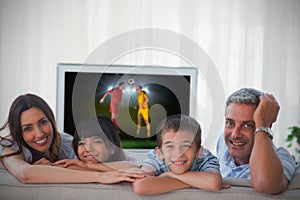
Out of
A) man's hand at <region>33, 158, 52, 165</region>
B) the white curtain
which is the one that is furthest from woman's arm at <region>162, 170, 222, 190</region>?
the white curtain

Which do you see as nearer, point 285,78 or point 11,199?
point 11,199

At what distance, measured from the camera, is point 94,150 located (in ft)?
4.58

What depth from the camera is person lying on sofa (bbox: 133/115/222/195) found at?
4.21 ft

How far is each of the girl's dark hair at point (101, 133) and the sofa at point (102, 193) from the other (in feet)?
0.46

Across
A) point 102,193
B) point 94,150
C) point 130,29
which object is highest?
point 130,29

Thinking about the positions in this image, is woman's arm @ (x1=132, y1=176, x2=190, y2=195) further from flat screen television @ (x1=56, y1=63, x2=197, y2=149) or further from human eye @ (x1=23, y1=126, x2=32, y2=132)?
human eye @ (x1=23, y1=126, x2=32, y2=132)

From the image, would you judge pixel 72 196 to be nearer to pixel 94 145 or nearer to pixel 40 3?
pixel 94 145

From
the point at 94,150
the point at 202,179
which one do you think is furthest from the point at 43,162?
the point at 202,179

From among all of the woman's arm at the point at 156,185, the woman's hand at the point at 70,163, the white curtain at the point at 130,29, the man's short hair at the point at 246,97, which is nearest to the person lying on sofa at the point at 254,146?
the man's short hair at the point at 246,97

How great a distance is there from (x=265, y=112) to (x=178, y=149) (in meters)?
0.30

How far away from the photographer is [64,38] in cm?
294

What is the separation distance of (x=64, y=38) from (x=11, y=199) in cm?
179

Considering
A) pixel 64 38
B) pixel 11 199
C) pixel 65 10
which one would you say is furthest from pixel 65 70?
pixel 11 199

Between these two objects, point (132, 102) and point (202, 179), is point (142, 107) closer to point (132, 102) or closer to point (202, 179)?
point (132, 102)
